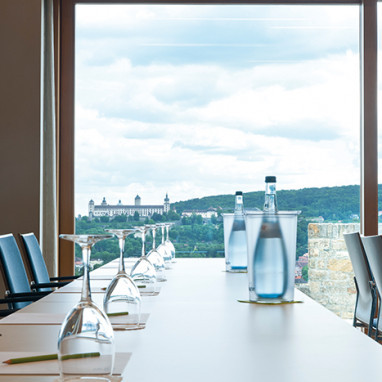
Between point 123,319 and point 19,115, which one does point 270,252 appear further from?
point 19,115

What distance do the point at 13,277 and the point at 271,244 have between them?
166 cm

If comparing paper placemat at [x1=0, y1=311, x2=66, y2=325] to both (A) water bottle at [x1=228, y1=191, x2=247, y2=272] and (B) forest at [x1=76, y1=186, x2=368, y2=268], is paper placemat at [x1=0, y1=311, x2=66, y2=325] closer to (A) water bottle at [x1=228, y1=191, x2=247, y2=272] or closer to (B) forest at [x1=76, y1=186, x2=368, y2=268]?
(A) water bottle at [x1=228, y1=191, x2=247, y2=272]

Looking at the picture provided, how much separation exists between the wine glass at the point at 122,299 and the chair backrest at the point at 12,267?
1490 millimetres

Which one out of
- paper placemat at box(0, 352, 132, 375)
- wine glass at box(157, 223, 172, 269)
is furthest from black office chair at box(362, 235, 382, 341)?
paper placemat at box(0, 352, 132, 375)

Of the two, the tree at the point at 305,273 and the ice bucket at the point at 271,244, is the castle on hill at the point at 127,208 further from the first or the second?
the ice bucket at the point at 271,244

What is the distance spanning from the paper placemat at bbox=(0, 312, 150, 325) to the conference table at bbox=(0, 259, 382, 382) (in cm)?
2

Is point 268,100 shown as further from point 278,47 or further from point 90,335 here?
point 90,335

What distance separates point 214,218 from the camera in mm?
5574

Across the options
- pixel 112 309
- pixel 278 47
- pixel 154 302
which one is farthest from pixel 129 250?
pixel 112 309

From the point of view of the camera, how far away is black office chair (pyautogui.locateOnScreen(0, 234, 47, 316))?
280 cm

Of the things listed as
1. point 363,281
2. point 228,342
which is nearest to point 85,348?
point 228,342

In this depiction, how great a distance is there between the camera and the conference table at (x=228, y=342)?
3.60 ft

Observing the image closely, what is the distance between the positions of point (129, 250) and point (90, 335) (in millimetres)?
4481

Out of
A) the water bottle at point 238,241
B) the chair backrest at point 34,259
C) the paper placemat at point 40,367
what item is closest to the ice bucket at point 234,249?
the water bottle at point 238,241
